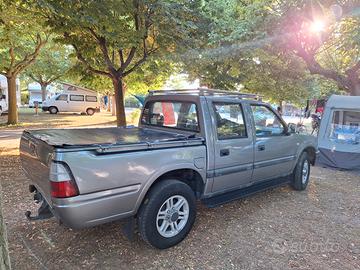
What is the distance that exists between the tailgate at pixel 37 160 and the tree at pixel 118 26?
330 cm

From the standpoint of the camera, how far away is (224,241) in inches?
142

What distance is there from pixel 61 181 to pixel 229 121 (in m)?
2.42

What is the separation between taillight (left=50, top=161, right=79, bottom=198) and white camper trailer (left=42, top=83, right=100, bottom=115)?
26811 millimetres

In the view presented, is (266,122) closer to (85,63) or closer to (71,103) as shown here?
(85,63)

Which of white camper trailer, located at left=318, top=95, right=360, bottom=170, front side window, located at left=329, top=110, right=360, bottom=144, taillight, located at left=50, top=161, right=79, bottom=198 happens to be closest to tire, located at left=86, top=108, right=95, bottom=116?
white camper trailer, located at left=318, top=95, right=360, bottom=170

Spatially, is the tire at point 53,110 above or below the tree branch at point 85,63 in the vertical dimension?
below

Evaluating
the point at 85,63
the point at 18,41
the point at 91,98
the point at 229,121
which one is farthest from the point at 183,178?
the point at 91,98

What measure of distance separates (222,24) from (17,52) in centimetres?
1130

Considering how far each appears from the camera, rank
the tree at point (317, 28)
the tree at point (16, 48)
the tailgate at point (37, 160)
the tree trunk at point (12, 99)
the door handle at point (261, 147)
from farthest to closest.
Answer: the tree trunk at point (12, 99) < the tree at point (16, 48) < the tree at point (317, 28) < the door handle at point (261, 147) < the tailgate at point (37, 160)

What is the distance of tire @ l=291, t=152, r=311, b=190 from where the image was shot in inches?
216

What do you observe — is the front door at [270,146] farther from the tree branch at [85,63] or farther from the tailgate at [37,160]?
the tree branch at [85,63]

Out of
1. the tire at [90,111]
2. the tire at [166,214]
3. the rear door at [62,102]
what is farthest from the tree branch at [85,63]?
the rear door at [62,102]

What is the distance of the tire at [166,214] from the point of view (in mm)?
3172

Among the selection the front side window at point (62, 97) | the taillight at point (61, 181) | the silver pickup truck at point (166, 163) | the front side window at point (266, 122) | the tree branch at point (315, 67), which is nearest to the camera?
the taillight at point (61, 181)
